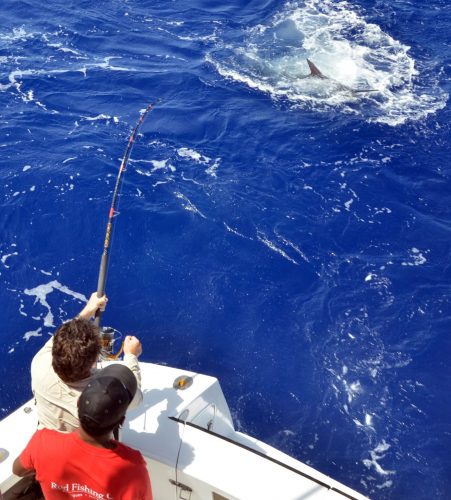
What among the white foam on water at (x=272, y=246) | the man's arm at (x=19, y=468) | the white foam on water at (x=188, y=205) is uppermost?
the man's arm at (x=19, y=468)

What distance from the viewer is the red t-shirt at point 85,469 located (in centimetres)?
318

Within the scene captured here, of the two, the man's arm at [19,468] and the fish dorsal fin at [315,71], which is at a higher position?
the man's arm at [19,468]

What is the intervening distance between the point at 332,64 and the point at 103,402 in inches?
598

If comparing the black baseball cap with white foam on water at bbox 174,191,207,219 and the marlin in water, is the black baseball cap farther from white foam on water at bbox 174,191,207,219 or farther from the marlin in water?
the marlin in water

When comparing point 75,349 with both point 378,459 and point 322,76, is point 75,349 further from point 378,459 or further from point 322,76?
point 322,76

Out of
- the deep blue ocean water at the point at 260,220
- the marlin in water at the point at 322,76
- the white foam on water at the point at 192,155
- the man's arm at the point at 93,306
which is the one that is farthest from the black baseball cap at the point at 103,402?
the marlin in water at the point at 322,76

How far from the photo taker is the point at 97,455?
10.4 ft

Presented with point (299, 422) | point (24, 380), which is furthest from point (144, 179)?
point (299, 422)

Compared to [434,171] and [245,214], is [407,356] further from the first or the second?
[434,171]

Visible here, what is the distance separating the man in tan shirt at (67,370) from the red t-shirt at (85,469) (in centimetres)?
45

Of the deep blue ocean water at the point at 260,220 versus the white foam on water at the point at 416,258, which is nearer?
the deep blue ocean water at the point at 260,220

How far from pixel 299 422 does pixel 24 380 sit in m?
4.02

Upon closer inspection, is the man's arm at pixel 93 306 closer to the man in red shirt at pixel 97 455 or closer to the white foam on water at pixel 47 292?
the man in red shirt at pixel 97 455

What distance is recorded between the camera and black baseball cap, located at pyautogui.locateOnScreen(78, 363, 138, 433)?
3061mm
